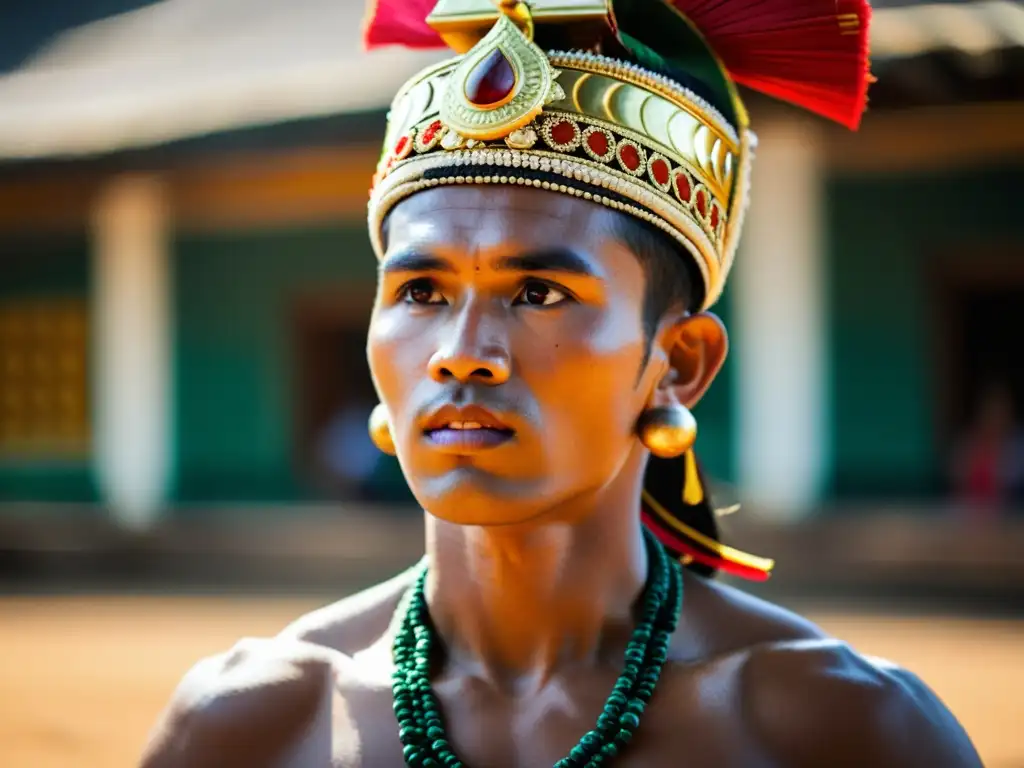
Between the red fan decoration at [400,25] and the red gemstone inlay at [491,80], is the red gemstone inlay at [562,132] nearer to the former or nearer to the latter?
the red gemstone inlay at [491,80]

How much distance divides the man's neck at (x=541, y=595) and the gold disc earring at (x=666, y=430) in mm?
134

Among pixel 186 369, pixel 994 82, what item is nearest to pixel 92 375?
pixel 186 369

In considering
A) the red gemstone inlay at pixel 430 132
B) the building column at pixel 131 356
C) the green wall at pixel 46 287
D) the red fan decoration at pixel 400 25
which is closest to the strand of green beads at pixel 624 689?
the red gemstone inlay at pixel 430 132

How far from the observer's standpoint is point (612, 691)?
5.89 feet

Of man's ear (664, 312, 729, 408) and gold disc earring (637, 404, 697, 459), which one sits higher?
man's ear (664, 312, 729, 408)

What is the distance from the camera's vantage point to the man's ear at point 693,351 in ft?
6.25

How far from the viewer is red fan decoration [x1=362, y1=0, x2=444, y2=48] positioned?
6.71 ft

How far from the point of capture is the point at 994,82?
8.02 meters

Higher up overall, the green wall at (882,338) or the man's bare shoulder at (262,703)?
the green wall at (882,338)

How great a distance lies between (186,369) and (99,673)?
5321 millimetres

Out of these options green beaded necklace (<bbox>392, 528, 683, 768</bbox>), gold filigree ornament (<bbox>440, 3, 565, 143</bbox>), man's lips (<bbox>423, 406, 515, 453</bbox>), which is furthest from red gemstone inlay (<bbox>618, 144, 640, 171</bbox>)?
green beaded necklace (<bbox>392, 528, 683, 768</bbox>)

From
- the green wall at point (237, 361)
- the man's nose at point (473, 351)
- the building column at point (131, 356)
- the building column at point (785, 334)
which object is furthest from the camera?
the building column at point (131, 356)

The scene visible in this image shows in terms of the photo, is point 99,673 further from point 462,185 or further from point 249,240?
point 462,185

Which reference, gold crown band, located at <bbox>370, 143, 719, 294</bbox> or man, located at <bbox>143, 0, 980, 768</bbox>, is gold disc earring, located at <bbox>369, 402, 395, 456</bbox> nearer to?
man, located at <bbox>143, 0, 980, 768</bbox>
